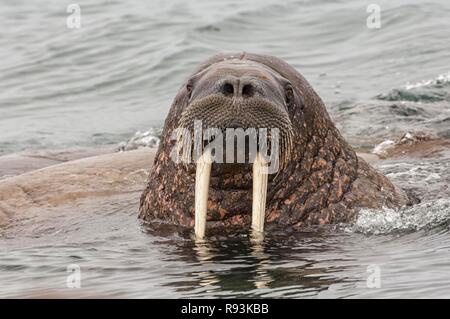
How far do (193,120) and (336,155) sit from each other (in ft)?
5.44

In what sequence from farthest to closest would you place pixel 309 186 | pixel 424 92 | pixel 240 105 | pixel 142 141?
pixel 424 92, pixel 142 141, pixel 309 186, pixel 240 105

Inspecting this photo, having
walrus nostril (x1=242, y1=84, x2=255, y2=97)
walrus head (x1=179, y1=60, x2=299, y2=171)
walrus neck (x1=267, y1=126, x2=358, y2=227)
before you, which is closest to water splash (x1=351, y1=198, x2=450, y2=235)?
walrus neck (x1=267, y1=126, x2=358, y2=227)

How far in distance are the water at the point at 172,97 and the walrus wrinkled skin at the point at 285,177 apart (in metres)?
0.19

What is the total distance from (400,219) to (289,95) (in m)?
1.36

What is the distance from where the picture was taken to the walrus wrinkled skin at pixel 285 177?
847cm

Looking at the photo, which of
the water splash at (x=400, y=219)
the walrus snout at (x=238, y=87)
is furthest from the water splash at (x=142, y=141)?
the walrus snout at (x=238, y=87)

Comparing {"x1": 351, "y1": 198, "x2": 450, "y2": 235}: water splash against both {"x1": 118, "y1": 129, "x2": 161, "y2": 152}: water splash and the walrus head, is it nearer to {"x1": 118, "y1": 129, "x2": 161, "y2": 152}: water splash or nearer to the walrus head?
the walrus head

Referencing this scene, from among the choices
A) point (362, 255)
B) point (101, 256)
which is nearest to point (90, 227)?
point (101, 256)

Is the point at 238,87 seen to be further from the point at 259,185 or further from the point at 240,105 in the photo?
the point at 259,185

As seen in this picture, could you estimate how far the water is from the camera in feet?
24.7

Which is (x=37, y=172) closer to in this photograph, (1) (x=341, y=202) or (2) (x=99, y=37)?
(1) (x=341, y=202)

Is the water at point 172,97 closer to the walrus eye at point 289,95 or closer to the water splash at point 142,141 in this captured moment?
the water splash at point 142,141

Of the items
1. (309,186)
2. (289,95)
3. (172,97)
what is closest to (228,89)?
(289,95)

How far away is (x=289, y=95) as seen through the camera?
8570 mm
